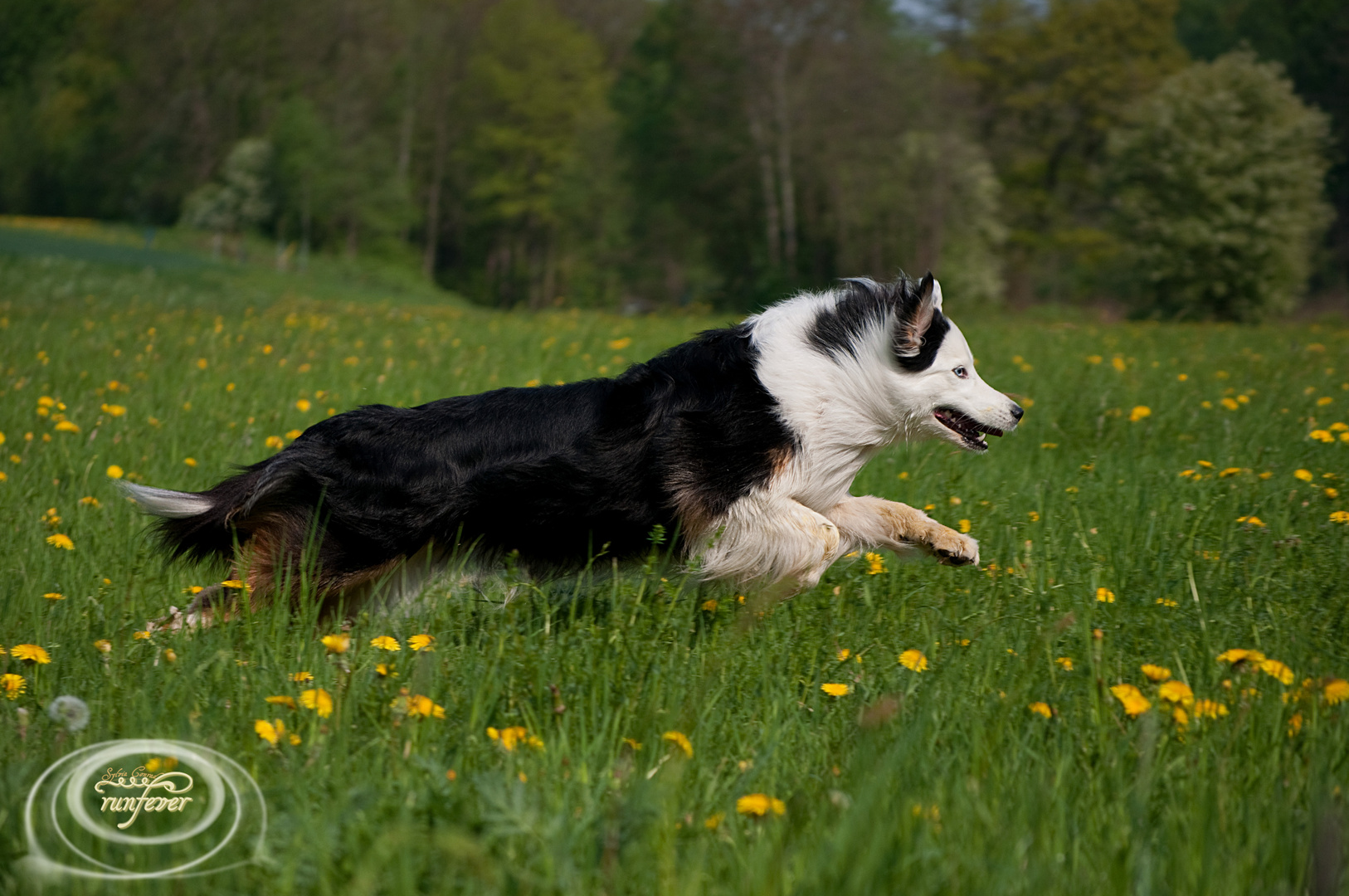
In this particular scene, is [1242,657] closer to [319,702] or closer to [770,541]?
[770,541]

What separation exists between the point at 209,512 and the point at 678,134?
41.8 m

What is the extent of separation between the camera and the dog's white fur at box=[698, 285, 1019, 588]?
12.1ft

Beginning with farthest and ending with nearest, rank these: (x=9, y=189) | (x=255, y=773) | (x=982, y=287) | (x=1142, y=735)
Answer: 1. (x=9, y=189)
2. (x=982, y=287)
3. (x=1142, y=735)
4. (x=255, y=773)

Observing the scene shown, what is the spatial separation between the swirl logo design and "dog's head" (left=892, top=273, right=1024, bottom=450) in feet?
8.27

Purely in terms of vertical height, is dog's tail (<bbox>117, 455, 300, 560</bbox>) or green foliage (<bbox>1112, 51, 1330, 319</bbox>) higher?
green foliage (<bbox>1112, 51, 1330, 319</bbox>)

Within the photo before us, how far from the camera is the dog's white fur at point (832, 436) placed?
3682mm

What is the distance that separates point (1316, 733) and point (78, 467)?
530 cm

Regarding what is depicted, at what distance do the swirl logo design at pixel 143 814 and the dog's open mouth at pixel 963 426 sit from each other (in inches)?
105

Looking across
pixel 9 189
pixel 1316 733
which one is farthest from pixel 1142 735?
pixel 9 189

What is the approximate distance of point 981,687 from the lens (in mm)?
2861

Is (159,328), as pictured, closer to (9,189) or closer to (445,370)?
(445,370)

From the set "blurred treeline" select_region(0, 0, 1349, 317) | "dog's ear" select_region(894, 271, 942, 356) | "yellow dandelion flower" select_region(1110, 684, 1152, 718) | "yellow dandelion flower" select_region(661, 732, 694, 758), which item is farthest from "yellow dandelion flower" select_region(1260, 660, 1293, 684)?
"blurred treeline" select_region(0, 0, 1349, 317)

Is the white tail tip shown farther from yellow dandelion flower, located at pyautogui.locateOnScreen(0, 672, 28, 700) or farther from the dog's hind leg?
the dog's hind leg

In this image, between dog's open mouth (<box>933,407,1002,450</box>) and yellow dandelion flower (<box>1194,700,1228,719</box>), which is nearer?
yellow dandelion flower (<box>1194,700,1228,719</box>)
